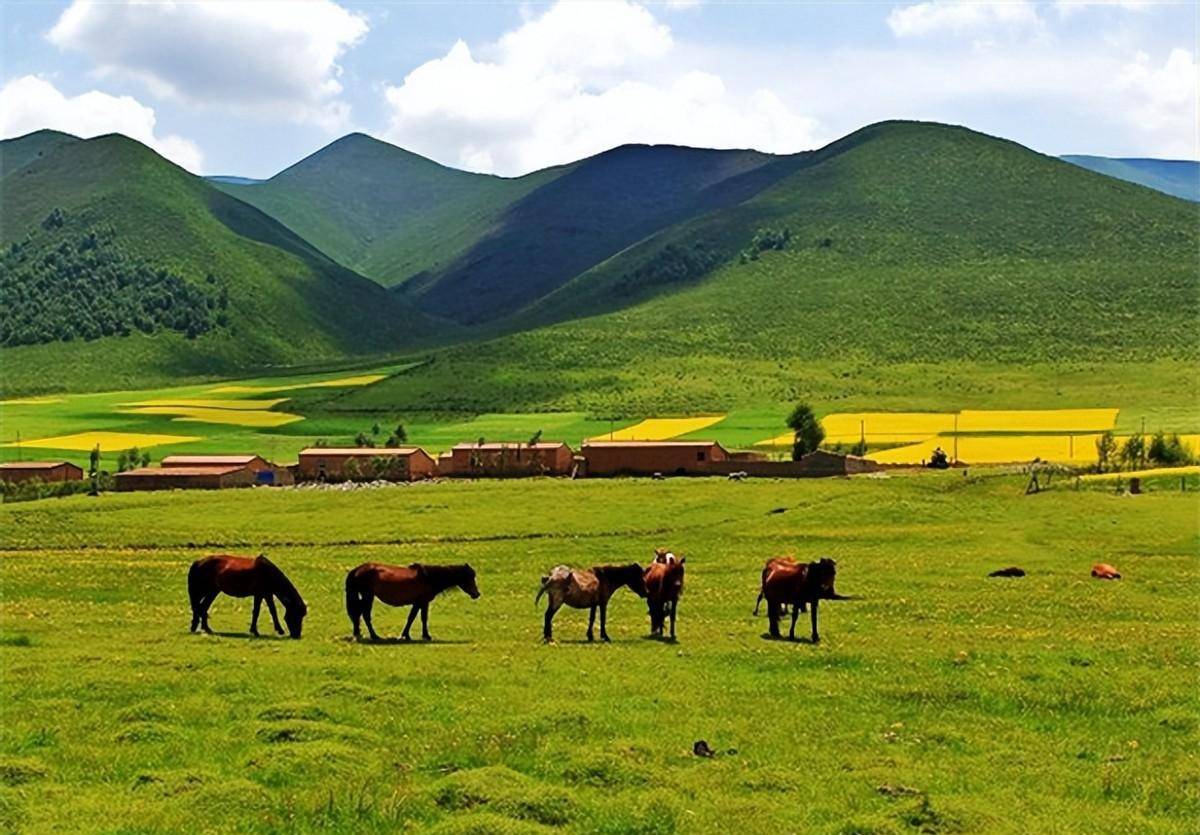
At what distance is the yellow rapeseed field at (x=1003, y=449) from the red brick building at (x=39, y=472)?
211 feet

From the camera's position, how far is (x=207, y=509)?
76.8 metres

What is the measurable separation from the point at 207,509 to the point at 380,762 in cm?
6104

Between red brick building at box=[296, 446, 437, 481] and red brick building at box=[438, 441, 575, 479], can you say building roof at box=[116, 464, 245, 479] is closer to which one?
red brick building at box=[296, 446, 437, 481]

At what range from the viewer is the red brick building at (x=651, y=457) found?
331 ft

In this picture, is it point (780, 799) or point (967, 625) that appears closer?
point (780, 799)

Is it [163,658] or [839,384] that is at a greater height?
[839,384]

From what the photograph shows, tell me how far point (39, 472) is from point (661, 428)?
6206 cm

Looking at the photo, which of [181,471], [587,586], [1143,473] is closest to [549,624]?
[587,586]

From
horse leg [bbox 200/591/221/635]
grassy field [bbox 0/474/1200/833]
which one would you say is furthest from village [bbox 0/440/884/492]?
horse leg [bbox 200/591/221/635]

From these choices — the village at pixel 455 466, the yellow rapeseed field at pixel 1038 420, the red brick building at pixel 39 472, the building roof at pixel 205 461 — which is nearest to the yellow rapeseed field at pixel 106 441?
the red brick building at pixel 39 472

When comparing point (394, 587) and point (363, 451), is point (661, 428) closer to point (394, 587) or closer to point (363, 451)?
point (363, 451)

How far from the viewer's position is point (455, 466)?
351 feet

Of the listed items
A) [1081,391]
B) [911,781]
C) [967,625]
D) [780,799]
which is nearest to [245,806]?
[780,799]

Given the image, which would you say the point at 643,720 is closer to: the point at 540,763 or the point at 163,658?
the point at 540,763
